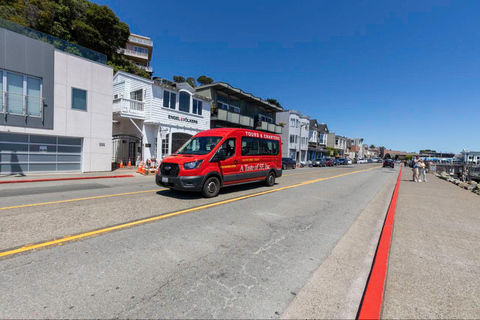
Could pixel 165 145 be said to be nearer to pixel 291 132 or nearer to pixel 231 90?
pixel 231 90

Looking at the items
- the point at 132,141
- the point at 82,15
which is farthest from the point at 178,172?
the point at 82,15

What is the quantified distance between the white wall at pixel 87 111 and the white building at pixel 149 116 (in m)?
1.91

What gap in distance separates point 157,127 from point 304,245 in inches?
706

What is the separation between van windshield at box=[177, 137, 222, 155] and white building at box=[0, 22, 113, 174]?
1067cm

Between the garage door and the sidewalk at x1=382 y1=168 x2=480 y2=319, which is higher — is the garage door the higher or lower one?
the higher one

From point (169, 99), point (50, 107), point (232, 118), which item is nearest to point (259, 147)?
point (50, 107)

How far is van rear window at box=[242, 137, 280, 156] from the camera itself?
9.11 meters

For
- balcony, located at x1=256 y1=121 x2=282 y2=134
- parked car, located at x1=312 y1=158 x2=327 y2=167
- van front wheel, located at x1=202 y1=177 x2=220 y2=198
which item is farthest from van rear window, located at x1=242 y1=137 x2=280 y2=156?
parked car, located at x1=312 y1=158 x2=327 y2=167

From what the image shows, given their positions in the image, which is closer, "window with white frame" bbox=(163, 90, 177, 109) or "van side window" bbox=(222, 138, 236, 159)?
"van side window" bbox=(222, 138, 236, 159)

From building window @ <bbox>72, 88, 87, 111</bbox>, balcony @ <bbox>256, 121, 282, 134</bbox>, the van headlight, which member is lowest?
the van headlight

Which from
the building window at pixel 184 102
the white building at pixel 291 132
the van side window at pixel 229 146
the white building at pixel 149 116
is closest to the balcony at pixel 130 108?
the white building at pixel 149 116

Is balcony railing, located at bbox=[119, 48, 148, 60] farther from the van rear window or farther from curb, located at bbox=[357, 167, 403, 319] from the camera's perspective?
curb, located at bbox=[357, 167, 403, 319]

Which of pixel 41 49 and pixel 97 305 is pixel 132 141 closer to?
pixel 41 49

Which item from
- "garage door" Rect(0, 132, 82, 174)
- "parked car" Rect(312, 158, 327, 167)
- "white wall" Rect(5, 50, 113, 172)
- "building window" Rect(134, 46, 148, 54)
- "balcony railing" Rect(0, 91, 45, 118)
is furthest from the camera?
"building window" Rect(134, 46, 148, 54)
